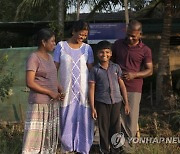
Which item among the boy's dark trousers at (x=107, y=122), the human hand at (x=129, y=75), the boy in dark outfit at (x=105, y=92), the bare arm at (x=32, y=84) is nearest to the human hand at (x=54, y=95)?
the bare arm at (x=32, y=84)

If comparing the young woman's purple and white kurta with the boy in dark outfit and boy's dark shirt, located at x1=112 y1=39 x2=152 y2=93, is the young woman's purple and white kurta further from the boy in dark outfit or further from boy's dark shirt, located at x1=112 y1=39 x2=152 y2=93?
boy's dark shirt, located at x1=112 y1=39 x2=152 y2=93

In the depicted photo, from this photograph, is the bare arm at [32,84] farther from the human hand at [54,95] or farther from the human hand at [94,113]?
the human hand at [94,113]

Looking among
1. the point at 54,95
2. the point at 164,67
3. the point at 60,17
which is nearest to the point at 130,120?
the point at 54,95

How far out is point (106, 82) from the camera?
4.24 m

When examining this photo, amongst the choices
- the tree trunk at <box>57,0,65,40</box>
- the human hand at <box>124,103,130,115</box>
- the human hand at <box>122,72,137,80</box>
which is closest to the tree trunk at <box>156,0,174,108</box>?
the tree trunk at <box>57,0,65,40</box>

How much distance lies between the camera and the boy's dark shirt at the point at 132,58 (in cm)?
432

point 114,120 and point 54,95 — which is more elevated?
point 54,95

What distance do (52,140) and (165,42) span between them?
15.5ft
